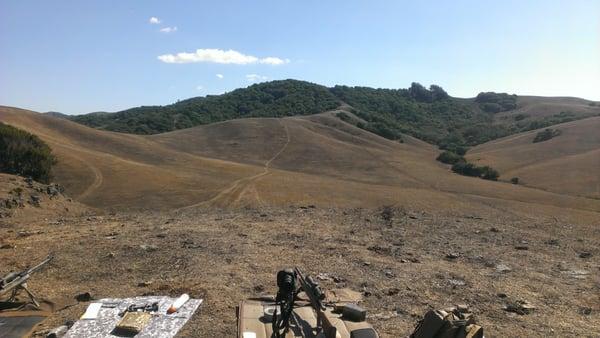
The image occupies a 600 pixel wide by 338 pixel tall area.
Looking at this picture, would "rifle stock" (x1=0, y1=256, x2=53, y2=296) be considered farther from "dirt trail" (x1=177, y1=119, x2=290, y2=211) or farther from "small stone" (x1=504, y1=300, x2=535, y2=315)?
"dirt trail" (x1=177, y1=119, x2=290, y2=211)

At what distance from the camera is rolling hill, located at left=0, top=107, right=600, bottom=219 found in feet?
90.5

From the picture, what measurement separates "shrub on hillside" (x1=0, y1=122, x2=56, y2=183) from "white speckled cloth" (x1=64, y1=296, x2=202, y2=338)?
18998 mm

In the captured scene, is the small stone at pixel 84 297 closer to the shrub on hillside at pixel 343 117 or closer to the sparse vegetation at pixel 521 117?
the shrub on hillside at pixel 343 117

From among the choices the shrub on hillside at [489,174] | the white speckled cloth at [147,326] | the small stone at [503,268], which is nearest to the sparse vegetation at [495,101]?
the shrub on hillside at [489,174]

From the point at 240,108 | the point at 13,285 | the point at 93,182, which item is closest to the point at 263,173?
the point at 93,182

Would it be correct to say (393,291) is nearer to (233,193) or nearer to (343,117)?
(233,193)

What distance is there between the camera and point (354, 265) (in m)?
Answer: 14.2

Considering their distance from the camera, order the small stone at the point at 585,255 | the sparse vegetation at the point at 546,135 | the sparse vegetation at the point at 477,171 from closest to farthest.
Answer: the small stone at the point at 585,255, the sparse vegetation at the point at 477,171, the sparse vegetation at the point at 546,135

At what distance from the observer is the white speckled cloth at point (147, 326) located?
851cm

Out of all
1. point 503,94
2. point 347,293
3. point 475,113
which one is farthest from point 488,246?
point 503,94

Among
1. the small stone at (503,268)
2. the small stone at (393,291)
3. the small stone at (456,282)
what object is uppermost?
the small stone at (503,268)

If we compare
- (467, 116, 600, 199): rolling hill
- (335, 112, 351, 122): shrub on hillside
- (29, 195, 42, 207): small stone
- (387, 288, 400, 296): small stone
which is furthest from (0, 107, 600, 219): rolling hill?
(335, 112, 351, 122): shrub on hillside

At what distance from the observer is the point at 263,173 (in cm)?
3825

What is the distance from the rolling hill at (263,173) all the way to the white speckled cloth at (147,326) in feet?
50.1
